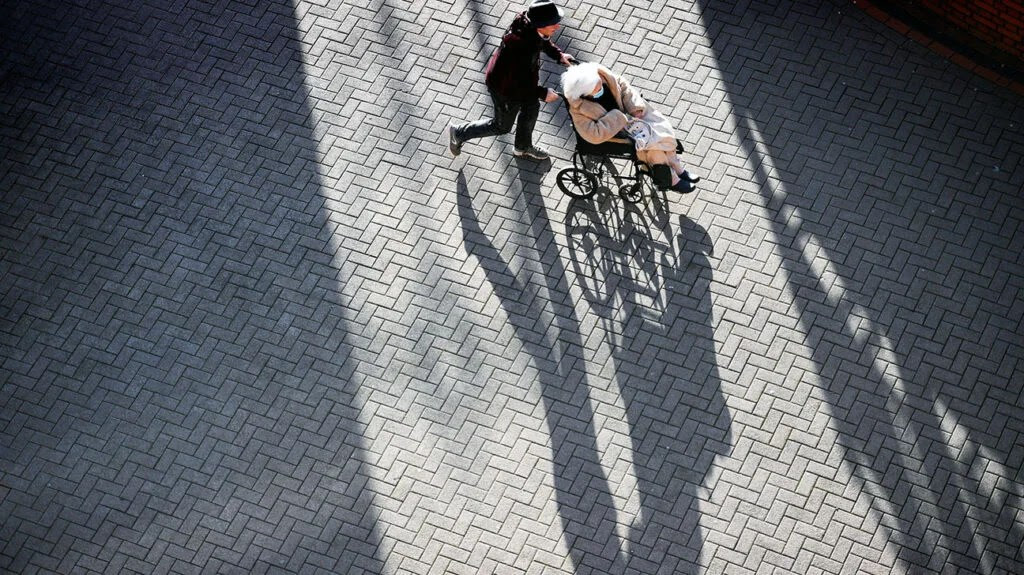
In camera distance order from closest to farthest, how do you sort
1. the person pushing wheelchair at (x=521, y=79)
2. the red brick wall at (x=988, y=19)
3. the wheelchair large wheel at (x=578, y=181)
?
the person pushing wheelchair at (x=521, y=79)
the wheelchair large wheel at (x=578, y=181)
the red brick wall at (x=988, y=19)

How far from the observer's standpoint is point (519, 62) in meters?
8.66

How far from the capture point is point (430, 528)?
27.0ft

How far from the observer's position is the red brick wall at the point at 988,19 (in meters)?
9.91

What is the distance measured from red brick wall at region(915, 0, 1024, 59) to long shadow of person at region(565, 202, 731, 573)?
3492 millimetres

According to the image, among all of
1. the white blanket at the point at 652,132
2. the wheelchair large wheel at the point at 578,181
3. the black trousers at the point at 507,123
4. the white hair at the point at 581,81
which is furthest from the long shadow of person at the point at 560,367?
the white hair at the point at 581,81

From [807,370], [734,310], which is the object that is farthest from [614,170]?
[807,370]

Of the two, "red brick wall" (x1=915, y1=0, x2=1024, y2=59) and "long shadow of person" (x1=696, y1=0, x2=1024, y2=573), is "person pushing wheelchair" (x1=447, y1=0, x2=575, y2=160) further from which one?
"red brick wall" (x1=915, y1=0, x2=1024, y2=59)

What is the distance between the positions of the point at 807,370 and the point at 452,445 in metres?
2.99

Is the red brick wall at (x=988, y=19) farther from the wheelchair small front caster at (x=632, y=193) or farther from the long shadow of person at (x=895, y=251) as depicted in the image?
the wheelchair small front caster at (x=632, y=193)

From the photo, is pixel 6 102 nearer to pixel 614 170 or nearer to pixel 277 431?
pixel 277 431

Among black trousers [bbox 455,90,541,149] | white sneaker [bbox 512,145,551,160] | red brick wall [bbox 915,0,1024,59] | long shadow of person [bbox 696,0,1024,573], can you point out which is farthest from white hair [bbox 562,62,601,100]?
red brick wall [bbox 915,0,1024,59]

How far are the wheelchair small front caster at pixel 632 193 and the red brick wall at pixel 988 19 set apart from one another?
3600 mm

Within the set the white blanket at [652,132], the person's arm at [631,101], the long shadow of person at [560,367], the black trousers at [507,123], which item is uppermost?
the person's arm at [631,101]

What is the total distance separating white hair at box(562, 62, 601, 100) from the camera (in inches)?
335
